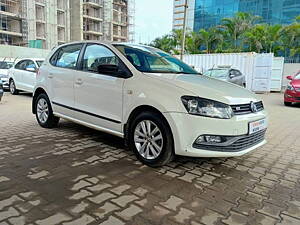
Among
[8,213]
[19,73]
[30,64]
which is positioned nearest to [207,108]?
[8,213]

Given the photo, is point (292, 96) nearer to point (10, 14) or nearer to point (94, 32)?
point (10, 14)

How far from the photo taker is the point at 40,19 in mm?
40469

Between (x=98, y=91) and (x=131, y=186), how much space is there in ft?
5.26

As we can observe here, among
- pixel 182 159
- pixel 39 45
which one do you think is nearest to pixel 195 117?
pixel 182 159

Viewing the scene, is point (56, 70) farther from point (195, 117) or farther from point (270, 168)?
point (270, 168)

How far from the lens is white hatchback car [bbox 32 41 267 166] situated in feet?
9.72

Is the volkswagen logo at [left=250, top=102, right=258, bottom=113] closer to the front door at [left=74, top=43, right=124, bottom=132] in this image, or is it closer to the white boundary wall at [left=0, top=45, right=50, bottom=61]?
the front door at [left=74, top=43, right=124, bottom=132]

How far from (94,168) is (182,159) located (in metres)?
1.21

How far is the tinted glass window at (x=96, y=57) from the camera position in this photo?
12.5 feet

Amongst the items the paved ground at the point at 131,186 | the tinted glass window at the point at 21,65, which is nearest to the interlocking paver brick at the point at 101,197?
the paved ground at the point at 131,186

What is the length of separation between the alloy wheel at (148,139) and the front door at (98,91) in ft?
1.18

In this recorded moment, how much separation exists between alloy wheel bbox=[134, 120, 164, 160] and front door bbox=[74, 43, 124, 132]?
1.18 ft

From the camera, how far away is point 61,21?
44.4 meters

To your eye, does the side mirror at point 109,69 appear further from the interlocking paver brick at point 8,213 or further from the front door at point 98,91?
the interlocking paver brick at point 8,213
